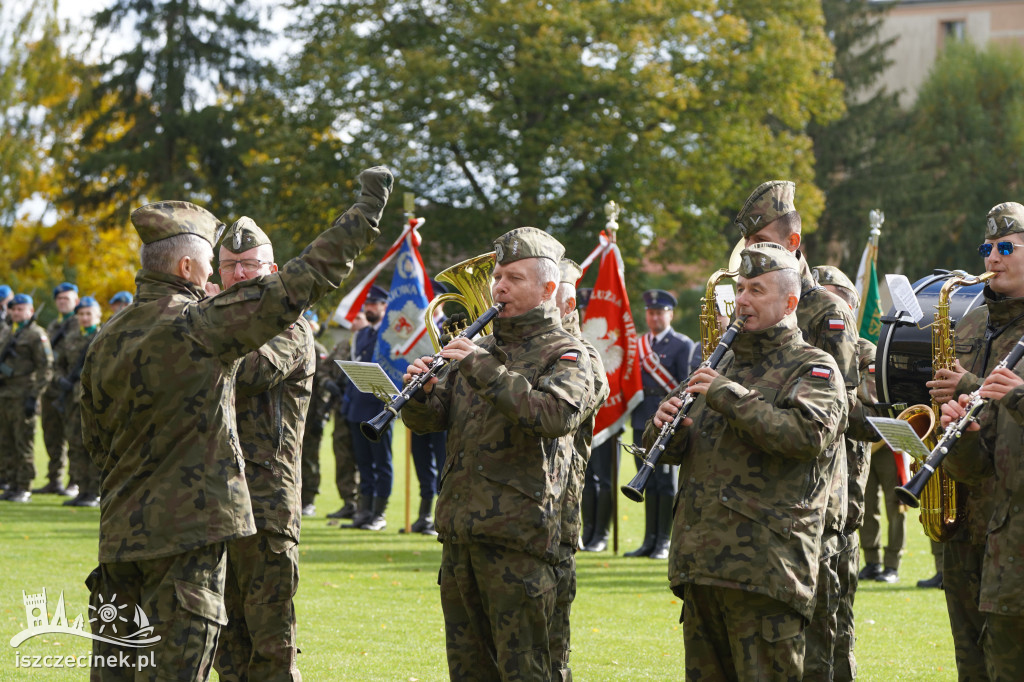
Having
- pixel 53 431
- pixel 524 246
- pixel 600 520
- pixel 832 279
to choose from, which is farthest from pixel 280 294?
pixel 53 431

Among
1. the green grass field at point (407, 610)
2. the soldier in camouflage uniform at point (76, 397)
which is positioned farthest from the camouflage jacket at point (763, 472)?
the soldier in camouflage uniform at point (76, 397)

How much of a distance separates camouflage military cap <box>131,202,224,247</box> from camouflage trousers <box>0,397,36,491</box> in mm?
11612

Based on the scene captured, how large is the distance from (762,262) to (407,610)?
505 centimetres

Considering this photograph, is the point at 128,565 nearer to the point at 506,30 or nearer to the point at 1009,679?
the point at 1009,679

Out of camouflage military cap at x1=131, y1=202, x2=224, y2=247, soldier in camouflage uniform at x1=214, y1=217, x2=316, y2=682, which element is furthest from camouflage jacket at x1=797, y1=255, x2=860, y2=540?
camouflage military cap at x1=131, y1=202, x2=224, y2=247

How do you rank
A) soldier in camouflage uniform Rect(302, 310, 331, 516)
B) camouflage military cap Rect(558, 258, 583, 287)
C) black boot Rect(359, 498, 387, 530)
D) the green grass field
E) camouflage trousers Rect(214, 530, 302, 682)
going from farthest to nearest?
soldier in camouflage uniform Rect(302, 310, 331, 516) → black boot Rect(359, 498, 387, 530) → camouflage military cap Rect(558, 258, 583, 287) → the green grass field → camouflage trousers Rect(214, 530, 302, 682)

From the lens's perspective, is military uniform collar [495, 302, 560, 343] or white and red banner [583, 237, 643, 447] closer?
military uniform collar [495, 302, 560, 343]

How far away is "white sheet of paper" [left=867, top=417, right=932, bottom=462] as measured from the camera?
4621 mm

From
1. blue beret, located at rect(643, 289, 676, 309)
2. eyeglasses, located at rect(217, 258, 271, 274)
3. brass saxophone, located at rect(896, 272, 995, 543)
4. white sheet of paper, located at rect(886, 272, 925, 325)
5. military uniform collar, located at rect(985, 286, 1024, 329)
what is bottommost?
brass saxophone, located at rect(896, 272, 995, 543)

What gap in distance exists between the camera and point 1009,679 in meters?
4.88

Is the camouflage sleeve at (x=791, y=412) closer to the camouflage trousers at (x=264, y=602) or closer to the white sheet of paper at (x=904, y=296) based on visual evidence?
the white sheet of paper at (x=904, y=296)

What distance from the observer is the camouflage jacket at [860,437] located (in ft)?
20.2

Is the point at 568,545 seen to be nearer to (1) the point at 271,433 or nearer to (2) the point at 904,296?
(1) the point at 271,433

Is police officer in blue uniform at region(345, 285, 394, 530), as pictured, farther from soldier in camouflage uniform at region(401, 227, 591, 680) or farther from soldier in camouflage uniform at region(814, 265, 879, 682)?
soldier in camouflage uniform at region(401, 227, 591, 680)
